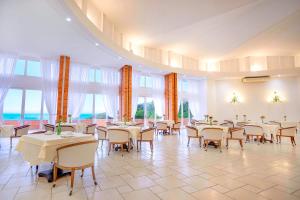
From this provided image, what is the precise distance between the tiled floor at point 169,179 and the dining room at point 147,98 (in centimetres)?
3

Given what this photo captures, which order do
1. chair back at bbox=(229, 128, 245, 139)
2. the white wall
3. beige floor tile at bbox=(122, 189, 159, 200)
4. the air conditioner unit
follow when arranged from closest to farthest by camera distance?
beige floor tile at bbox=(122, 189, 159, 200) < chair back at bbox=(229, 128, 245, 139) < the white wall < the air conditioner unit

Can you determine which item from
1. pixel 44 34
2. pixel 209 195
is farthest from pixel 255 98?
pixel 44 34

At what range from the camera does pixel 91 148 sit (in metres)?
2.88

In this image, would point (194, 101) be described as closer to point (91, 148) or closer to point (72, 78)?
point (72, 78)

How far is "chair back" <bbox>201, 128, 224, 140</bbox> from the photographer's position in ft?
17.7

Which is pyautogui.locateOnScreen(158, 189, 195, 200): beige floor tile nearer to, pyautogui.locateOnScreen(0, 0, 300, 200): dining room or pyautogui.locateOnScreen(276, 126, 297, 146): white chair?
pyautogui.locateOnScreen(0, 0, 300, 200): dining room

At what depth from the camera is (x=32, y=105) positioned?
8.24 metres

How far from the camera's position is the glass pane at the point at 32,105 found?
816 centimetres

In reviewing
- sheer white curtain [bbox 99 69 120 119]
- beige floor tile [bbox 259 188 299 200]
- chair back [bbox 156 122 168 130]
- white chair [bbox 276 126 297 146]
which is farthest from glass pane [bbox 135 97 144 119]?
beige floor tile [bbox 259 188 299 200]

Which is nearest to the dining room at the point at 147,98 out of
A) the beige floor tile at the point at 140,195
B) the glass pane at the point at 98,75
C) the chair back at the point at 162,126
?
the beige floor tile at the point at 140,195

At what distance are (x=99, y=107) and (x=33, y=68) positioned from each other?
373cm

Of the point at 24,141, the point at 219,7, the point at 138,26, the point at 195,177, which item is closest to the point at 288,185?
the point at 195,177

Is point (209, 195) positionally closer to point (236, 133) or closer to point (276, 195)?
point (276, 195)

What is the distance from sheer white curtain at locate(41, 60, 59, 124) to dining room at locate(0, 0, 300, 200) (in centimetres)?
4
